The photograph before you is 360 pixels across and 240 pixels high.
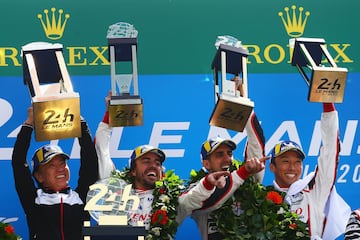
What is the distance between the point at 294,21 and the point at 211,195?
1.50m

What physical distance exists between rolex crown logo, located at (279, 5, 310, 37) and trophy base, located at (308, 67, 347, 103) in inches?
38.5

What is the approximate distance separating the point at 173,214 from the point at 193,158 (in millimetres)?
962

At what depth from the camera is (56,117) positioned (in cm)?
405

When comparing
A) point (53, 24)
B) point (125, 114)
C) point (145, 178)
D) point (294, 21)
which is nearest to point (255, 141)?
point (145, 178)

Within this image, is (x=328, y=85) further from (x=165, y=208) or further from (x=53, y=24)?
(x=53, y=24)

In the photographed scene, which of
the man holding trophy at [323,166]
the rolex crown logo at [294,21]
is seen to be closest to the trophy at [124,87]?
the man holding trophy at [323,166]

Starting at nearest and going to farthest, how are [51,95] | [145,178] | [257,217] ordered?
[51,95] → [257,217] → [145,178]

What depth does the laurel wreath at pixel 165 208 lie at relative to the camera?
427cm

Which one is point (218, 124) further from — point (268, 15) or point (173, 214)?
point (268, 15)

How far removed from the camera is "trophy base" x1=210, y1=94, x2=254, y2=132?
429 centimetres

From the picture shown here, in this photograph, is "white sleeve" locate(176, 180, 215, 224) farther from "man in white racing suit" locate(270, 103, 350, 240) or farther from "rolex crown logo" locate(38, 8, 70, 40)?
"rolex crown logo" locate(38, 8, 70, 40)

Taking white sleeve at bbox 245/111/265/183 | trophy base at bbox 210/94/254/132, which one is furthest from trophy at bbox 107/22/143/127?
white sleeve at bbox 245/111/265/183

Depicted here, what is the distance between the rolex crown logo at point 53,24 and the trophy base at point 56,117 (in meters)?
1.26

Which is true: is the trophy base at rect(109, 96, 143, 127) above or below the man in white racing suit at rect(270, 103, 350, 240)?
above
